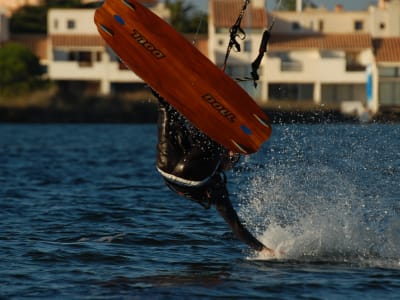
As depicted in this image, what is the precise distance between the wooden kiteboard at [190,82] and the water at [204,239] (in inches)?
64.5

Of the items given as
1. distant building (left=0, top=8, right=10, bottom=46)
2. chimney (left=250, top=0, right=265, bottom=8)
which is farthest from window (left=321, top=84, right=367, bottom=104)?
distant building (left=0, top=8, right=10, bottom=46)

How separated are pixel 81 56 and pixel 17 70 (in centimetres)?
625

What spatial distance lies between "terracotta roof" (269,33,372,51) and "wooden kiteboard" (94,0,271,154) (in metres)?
71.0

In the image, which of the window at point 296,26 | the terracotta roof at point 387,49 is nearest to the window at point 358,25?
the terracotta roof at point 387,49

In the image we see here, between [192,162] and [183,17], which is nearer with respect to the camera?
[192,162]

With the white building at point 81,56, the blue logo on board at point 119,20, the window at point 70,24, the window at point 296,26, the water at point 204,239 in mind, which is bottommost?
the white building at point 81,56

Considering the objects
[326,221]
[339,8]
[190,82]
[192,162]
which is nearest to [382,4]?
[339,8]

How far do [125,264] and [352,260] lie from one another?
9.08 ft

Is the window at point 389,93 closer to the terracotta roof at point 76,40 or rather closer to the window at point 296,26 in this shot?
the window at point 296,26

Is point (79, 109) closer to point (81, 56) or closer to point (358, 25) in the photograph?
point (81, 56)

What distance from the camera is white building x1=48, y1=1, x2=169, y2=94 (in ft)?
277

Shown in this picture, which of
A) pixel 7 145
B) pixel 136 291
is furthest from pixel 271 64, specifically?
pixel 136 291

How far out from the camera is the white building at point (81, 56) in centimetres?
8438

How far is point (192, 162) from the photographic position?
12766 mm
